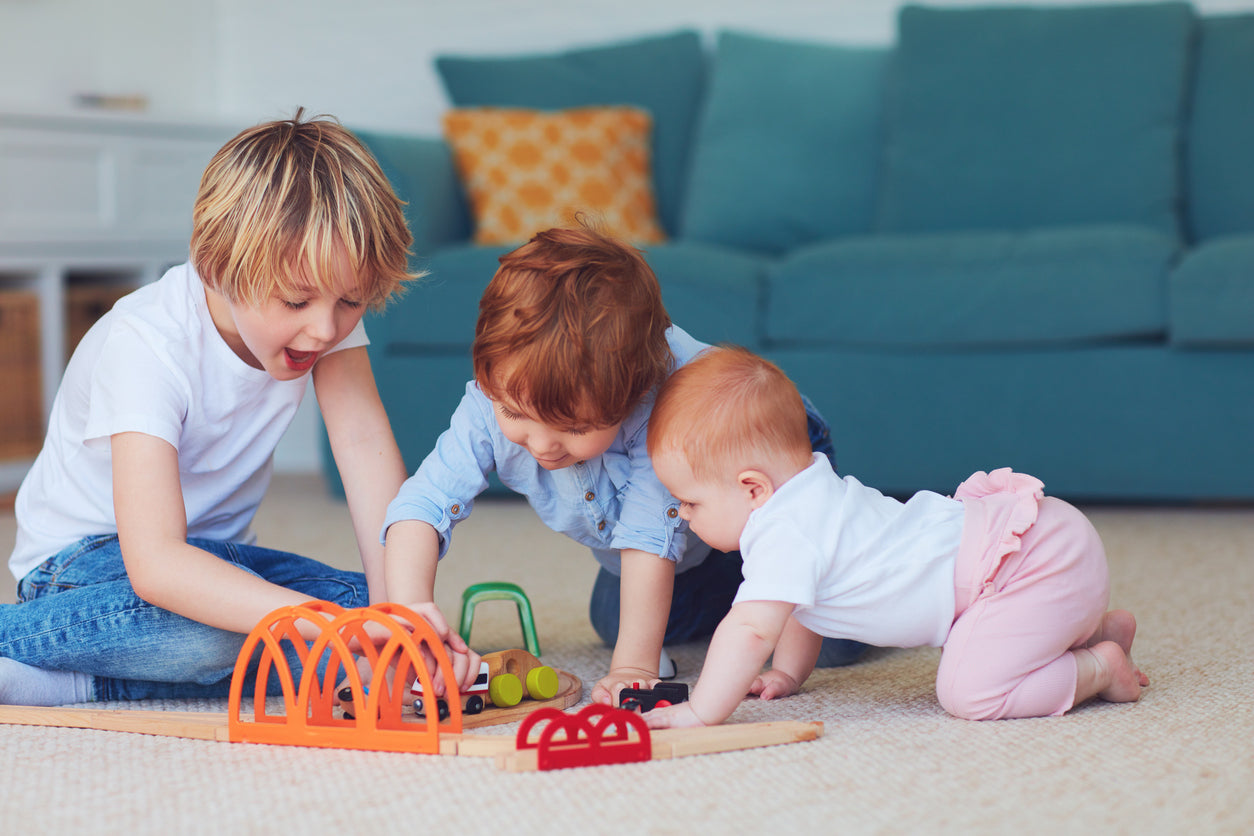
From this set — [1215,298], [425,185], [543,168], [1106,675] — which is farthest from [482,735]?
[543,168]

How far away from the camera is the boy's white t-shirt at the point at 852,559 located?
0.96m

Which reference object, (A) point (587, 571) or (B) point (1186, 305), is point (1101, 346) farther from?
(A) point (587, 571)

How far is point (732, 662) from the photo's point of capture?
94 centimetres

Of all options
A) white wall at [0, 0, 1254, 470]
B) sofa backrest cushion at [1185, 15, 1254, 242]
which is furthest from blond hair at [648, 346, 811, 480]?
white wall at [0, 0, 1254, 470]

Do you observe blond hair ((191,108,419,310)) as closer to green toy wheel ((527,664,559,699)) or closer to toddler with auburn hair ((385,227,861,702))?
toddler with auburn hair ((385,227,861,702))

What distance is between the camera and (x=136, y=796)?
0.83 metres

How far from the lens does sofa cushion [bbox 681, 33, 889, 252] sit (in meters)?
2.52

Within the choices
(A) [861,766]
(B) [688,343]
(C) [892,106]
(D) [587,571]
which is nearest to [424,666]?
(A) [861,766]

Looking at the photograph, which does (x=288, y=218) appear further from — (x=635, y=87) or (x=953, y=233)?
(x=635, y=87)

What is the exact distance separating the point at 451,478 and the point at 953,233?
144 centimetres

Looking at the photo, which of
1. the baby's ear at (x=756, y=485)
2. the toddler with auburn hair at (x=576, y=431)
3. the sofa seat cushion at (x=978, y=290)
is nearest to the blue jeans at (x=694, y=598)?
the toddler with auburn hair at (x=576, y=431)

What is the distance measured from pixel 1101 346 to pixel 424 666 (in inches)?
57.8

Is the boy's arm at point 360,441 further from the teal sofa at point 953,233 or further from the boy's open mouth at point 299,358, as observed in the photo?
the teal sofa at point 953,233

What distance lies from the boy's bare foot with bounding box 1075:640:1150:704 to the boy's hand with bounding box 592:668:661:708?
0.35m
